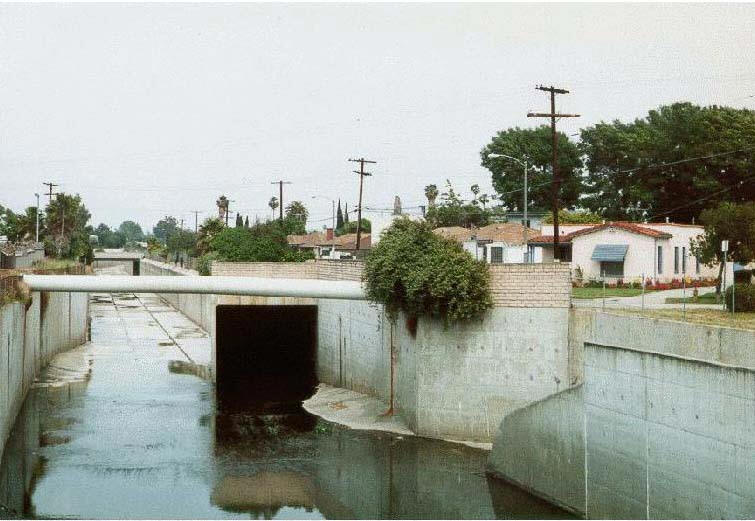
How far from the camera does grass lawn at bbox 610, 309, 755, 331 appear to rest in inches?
1069

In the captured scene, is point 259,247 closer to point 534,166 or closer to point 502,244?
point 502,244

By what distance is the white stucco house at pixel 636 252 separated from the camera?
51.1 meters

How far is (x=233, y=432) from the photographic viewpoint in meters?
37.5

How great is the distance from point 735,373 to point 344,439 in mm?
18289

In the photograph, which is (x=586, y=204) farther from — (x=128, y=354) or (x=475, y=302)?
(x=475, y=302)

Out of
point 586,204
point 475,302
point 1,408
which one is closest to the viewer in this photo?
point 1,408

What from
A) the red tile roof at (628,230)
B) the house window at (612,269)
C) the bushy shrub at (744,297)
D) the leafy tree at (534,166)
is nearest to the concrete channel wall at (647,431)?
the bushy shrub at (744,297)

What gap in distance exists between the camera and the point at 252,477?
30391 millimetres

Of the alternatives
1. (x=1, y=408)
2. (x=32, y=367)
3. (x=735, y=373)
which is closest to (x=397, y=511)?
(x=735, y=373)

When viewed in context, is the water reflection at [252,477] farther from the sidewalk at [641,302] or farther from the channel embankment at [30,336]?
the sidewalk at [641,302]

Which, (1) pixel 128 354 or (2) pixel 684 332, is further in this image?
(1) pixel 128 354

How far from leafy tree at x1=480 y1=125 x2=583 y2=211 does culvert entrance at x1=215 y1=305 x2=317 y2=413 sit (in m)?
42.9

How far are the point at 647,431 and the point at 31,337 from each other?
33.0 metres

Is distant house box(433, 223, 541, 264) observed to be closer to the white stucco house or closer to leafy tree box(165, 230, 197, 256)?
the white stucco house
